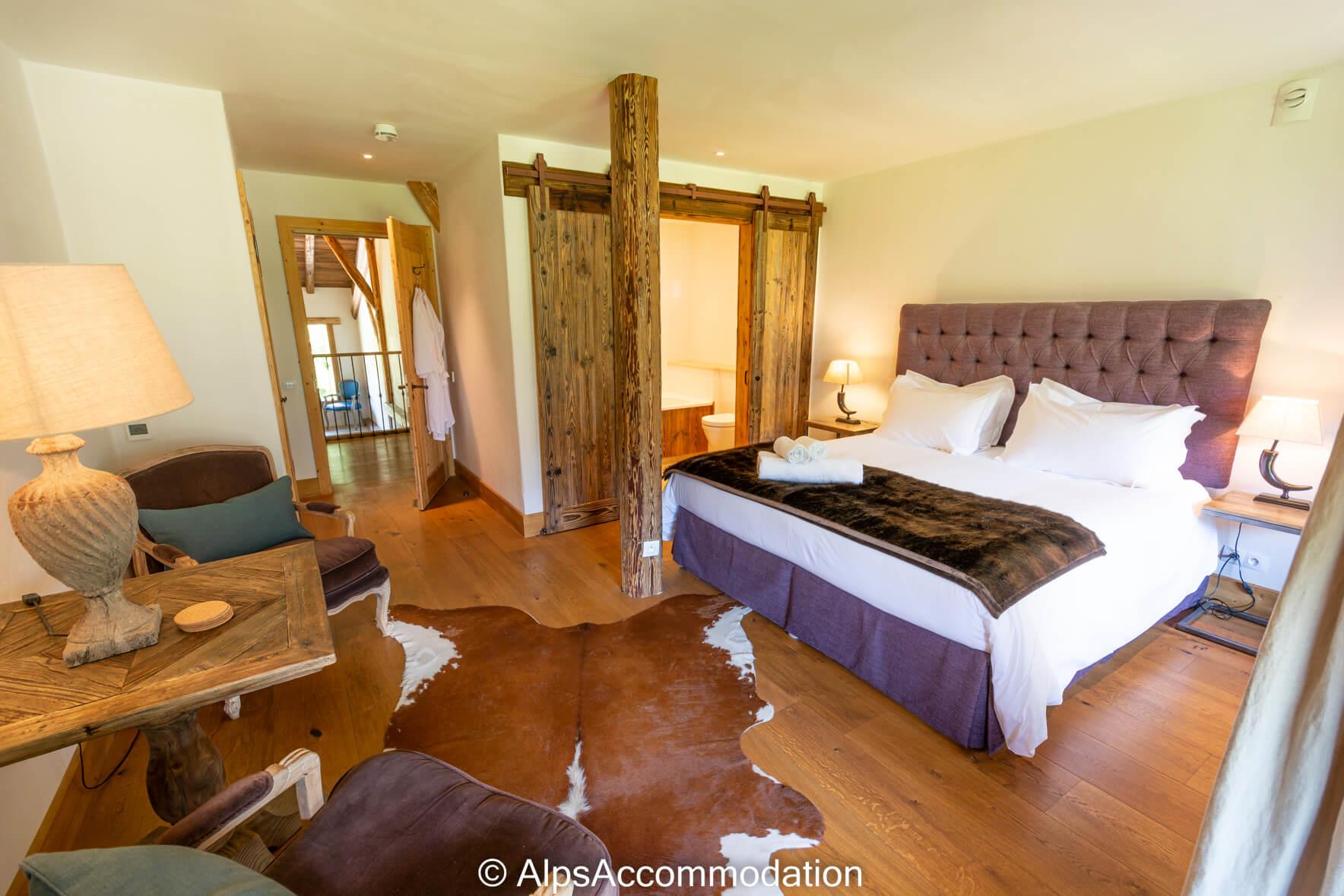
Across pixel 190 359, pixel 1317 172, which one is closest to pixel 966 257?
pixel 1317 172

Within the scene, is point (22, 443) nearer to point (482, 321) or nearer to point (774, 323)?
point (482, 321)

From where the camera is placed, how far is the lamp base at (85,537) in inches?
46.4

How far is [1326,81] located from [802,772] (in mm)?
3473

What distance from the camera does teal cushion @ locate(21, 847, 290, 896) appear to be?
64cm

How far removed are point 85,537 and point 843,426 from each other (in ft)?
13.1

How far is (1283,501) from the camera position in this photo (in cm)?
253

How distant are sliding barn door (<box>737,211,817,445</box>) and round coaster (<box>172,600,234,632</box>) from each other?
12.2ft

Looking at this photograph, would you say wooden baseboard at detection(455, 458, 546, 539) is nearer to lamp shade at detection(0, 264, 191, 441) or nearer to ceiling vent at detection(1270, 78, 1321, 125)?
lamp shade at detection(0, 264, 191, 441)

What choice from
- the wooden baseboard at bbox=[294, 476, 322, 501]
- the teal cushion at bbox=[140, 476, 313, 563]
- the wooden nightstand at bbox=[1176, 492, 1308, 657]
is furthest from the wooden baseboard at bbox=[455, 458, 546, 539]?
the wooden nightstand at bbox=[1176, 492, 1308, 657]

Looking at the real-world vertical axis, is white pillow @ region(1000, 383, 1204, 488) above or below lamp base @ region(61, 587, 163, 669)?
above

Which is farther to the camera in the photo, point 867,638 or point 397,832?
point 867,638

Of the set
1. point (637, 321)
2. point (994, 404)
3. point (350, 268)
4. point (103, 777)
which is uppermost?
point (350, 268)

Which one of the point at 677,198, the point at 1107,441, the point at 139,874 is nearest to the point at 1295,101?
the point at 1107,441

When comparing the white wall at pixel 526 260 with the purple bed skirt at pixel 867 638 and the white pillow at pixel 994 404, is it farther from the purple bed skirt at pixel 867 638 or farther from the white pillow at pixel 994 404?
the white pillow at pixel 994 404
